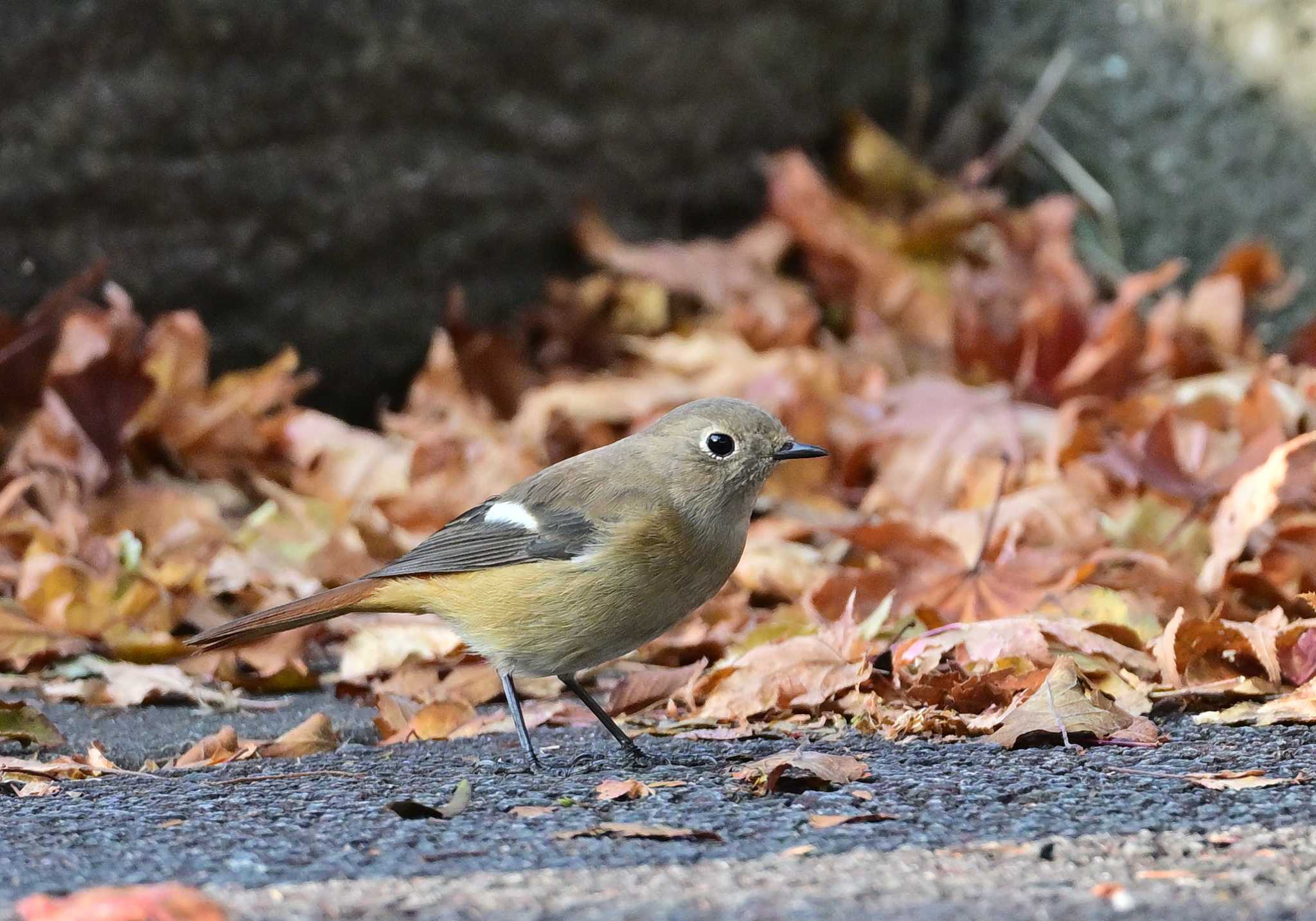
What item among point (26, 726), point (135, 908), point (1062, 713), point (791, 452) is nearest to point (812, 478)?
point (791, 452)

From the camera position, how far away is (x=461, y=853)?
2.21 m

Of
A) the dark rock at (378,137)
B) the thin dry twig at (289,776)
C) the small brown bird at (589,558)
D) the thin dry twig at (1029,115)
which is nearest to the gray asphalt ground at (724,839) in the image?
the thin dry twig at (289,776)

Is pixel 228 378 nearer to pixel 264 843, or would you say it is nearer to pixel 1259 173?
pixel 264 843

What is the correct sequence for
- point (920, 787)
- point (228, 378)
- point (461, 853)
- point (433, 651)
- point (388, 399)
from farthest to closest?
point (388, 399)
point (228, 378)
point (433, 651)
point (920, 787)
point (461, 853)

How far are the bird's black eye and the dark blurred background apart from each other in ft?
9.03

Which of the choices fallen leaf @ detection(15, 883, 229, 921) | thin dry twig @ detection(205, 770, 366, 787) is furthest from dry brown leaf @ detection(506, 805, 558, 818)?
fallen leaf @ detection(15, 883, 229, 921)

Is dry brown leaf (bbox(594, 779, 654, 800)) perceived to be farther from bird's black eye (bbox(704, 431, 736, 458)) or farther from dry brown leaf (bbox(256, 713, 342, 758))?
bird's black eye (bbox(704, 431, 736, 458))

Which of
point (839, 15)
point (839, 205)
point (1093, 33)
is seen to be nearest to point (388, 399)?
point (839, 205)

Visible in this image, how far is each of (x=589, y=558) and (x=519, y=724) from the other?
38 centimetres

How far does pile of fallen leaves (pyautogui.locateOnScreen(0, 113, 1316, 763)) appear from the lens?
332 cm

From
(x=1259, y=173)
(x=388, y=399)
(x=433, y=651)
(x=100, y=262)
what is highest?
(x=1259, y=173)

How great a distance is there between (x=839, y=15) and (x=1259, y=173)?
76.8 inches

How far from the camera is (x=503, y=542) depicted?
3570 mm

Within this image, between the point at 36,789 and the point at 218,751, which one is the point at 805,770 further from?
the point at 36,789
